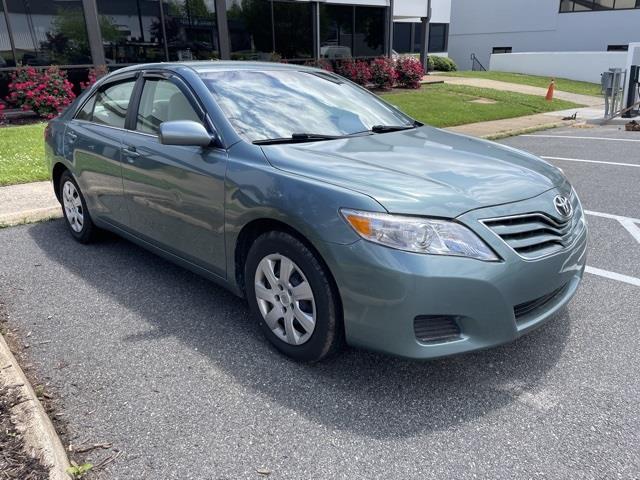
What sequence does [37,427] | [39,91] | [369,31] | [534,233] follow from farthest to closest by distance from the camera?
[369,31] < [39,91] < [534,233] < [37,427]

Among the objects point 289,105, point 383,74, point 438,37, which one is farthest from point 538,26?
point 289,105

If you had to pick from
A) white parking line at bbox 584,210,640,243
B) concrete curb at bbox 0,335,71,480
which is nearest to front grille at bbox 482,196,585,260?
concrete curb at bbox 0,335,71,480

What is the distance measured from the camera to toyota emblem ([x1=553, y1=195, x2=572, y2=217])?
2949 millimetres

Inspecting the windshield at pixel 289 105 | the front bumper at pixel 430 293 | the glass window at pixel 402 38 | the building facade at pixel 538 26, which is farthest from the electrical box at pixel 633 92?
the glass window at pixel 402 38

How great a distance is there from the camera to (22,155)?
8508 millimetres

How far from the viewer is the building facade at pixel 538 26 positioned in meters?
29.4

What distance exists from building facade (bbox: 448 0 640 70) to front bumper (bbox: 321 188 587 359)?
32.0 metres

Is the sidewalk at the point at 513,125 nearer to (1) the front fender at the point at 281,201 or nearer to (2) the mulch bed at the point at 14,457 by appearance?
(1) the front fender at the point at 281,201

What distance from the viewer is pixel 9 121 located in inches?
463

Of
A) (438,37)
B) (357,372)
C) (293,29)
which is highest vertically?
(293,29)

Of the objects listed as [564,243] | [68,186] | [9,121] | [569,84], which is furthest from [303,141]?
[569,84]

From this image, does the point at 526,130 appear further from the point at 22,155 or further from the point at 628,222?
the point at 22,155

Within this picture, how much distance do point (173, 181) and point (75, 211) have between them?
199 cm

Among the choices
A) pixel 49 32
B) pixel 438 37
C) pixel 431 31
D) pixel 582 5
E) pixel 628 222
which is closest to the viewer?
pixel 628 222
